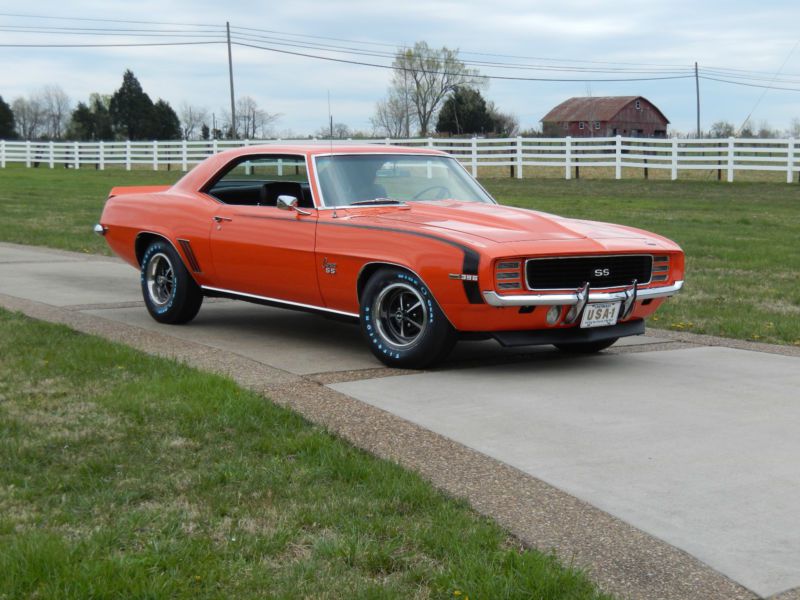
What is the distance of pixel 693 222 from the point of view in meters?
19.4

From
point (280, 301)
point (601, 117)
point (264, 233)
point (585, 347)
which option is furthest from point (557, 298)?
point (601, 117)

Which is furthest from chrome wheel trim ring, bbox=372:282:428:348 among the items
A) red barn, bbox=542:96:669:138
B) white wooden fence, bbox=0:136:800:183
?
red barn, bbox=542:96:669:138

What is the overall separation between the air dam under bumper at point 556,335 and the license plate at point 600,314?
58mm

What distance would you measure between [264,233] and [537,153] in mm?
34881

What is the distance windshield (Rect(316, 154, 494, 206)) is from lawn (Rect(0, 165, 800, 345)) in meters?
2.15

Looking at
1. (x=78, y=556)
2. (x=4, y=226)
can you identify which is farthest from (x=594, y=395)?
(x=4, y=226)

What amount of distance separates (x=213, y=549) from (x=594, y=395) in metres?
2.94

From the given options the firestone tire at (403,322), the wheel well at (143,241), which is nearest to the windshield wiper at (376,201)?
the firestone tire at (403,322)

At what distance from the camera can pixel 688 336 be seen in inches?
331

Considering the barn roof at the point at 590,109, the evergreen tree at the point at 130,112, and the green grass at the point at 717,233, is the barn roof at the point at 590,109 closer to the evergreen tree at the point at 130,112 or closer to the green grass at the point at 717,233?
the evergreen tree at the point at 130,112

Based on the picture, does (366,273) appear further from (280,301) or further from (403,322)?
(280,301)

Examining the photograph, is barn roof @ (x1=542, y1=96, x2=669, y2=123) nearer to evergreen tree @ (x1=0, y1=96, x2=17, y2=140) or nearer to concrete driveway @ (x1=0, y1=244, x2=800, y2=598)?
evergreen tree @ (x1=0, y1=96, x2=17, y2=140)

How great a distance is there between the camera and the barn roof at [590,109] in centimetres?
10088

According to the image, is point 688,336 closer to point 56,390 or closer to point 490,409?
point 490,409
